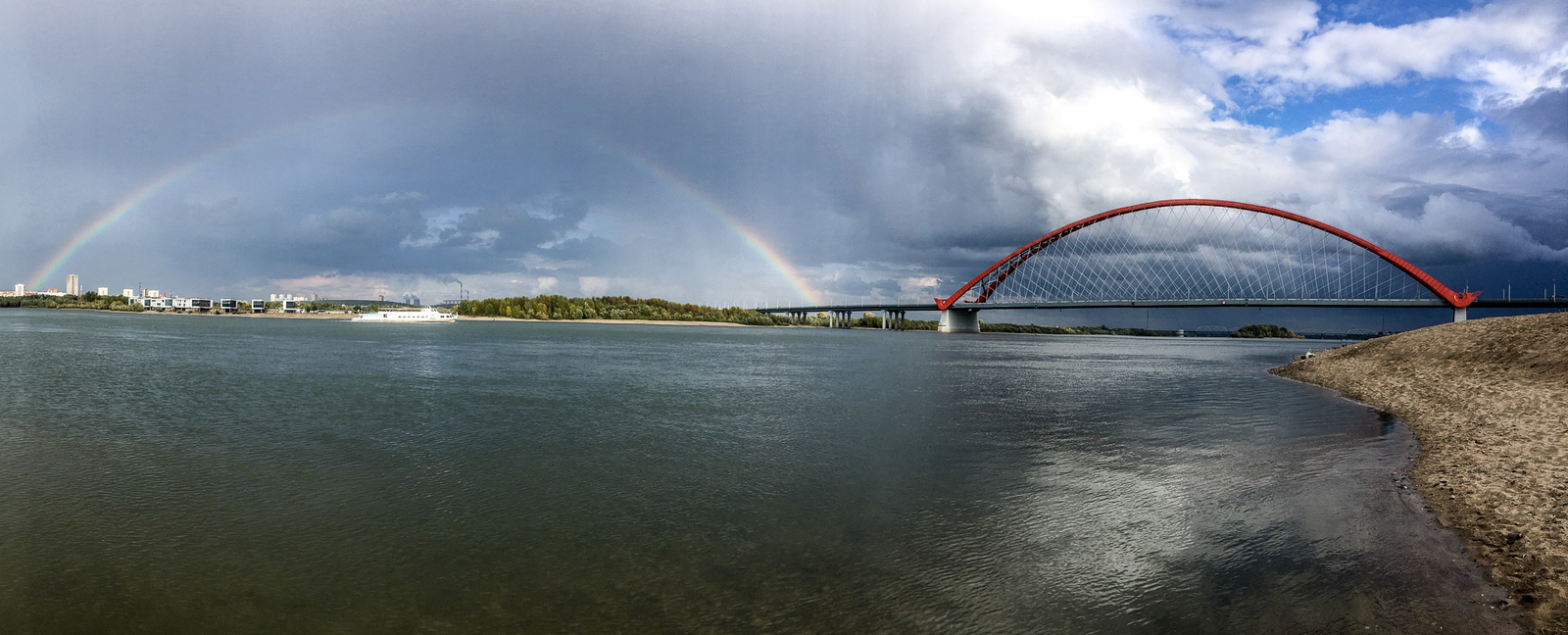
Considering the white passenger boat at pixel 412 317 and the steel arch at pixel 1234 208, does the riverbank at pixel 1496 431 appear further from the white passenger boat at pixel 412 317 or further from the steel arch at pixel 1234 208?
the white passenger boat at pixel 412 317

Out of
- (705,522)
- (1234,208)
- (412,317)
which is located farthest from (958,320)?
(705,522)

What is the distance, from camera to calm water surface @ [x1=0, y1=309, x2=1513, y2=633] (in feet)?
21.3

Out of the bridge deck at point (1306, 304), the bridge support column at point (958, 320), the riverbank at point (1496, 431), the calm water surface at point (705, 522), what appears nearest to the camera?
the calm water surface at point (705, 522)

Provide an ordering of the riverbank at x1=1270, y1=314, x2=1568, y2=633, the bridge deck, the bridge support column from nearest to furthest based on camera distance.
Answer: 1. the riverbank at x1=1270, y1=314, x2=1568, y2=633
2. the bridge deck
3. the bridge support column

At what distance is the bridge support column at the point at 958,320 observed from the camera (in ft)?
484

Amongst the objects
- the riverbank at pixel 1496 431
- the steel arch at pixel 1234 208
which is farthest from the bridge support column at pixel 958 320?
Result: the riverbank at pixel 1496 431

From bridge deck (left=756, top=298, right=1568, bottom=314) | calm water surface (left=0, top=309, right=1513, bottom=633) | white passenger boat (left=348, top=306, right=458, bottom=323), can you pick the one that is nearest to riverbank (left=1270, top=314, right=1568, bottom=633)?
calm water surface (left=0, top=309, right=1513, bottom=633)

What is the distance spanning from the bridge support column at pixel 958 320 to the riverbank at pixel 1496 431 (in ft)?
374

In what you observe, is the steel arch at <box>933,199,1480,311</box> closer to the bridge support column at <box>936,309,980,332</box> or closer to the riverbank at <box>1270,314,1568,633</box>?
the bridge support column at <box>936,309,980,332</box>

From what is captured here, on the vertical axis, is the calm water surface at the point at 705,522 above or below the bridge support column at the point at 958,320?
below

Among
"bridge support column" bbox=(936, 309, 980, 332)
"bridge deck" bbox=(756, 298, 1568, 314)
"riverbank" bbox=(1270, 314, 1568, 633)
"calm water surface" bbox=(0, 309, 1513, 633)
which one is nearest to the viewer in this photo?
"calm water surface" bbox=(0, 309, 1513, 633)

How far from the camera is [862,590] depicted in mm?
6965

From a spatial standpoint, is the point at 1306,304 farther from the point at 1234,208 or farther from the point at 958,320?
the point at 958,320

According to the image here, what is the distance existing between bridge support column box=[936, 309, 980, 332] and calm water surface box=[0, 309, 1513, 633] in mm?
128578
